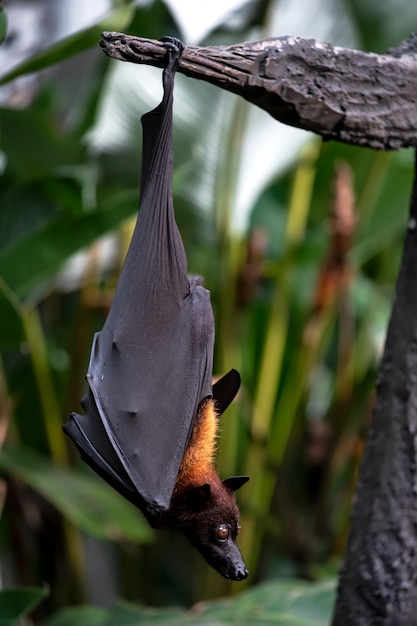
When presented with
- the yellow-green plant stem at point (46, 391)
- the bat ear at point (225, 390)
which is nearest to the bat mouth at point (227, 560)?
the bat ear at point (225, 390)

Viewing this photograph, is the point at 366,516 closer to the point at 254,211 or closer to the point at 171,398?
the point at 171,398

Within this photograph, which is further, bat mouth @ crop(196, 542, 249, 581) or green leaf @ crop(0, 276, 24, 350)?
green leaf @ crop(0, 276, 24, 350)

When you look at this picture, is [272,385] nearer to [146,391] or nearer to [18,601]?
[18,601]

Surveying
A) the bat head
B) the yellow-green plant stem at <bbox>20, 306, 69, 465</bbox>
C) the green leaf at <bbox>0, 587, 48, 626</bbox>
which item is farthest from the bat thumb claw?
the yellow-green plant stem at <bbox>20, 306, 69, 465</bbox>

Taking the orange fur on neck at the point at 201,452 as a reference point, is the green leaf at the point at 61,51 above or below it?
above

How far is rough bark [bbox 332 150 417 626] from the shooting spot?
997 millimetres

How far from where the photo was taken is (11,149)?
5.12ft

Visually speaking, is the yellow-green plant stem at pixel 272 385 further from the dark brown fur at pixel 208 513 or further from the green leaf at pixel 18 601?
the dark brown fur at pixel 208 513

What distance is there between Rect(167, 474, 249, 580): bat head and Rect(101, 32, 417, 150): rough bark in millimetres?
330

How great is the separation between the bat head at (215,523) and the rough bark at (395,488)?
1.08 ft

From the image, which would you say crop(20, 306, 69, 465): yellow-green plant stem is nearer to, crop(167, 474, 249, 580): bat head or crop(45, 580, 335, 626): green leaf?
crop(45, 580, 335, 626): green leaf

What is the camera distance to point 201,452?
79 cm

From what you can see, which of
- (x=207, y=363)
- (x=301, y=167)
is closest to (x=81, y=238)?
(x=207, y=363)

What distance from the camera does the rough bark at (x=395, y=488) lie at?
1.00 metres
